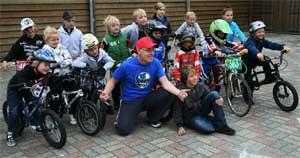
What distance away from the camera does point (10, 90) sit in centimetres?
531

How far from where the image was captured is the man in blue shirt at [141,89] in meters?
5.67

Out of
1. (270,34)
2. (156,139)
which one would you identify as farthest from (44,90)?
(270,34)

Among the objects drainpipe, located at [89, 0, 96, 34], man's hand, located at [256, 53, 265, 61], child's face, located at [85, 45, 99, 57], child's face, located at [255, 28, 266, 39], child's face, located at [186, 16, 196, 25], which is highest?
drainpipe, located at [89, 0, 96, 34]

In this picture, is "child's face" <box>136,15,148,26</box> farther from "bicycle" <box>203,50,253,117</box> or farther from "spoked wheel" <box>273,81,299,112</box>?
"spoked wheel" <box>273,81,299,112</box>

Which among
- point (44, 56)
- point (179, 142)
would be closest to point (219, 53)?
point (179, 142)

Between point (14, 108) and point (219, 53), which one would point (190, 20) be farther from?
point (14, 108)

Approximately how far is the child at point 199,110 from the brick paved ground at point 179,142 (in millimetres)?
120

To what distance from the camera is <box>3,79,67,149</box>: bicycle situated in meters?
5.13

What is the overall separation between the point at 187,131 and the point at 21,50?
2526 millimetres

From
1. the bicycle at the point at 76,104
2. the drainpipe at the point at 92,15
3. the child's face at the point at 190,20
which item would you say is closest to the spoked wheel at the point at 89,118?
the bicycle at the point at 76,104

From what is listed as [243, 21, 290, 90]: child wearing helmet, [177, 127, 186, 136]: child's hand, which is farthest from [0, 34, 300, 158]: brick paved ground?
[243, 21, 290, 90]: child wearing helmet

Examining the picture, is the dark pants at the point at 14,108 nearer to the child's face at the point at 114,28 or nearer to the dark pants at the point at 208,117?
the child's face at the point at 114,28

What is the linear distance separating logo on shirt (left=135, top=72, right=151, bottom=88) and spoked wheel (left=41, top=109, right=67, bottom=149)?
124 cm

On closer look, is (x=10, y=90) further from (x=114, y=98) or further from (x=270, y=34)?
(x=270, y=34)
